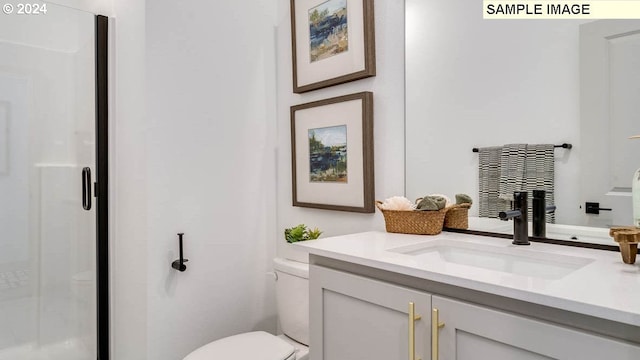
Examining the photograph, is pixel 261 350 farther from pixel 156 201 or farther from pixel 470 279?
pixel 470 279

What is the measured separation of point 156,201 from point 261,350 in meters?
0.75

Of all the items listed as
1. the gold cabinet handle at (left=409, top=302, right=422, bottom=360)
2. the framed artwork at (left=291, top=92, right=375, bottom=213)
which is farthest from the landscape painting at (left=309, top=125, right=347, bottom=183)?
the gold cabinet handle at (left=409, top=302, right=422, bottom=360)

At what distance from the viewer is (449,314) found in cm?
93

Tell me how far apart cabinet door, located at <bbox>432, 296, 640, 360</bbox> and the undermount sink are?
0.20 m

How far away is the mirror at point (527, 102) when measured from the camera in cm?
117

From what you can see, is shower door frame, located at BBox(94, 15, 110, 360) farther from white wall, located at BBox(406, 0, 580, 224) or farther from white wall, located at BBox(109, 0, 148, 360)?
white wall, located at BBox(406, 0, 580, 224)

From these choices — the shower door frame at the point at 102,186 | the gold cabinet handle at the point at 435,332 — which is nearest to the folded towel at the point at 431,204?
the gold cabinet handle at the point at 435,332

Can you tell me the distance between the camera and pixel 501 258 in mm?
1212

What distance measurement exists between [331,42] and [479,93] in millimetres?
693

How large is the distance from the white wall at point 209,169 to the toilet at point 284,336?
28cm

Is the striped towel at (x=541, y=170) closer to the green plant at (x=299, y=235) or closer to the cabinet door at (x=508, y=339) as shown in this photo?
the cabinet door at (x=508, y=339)

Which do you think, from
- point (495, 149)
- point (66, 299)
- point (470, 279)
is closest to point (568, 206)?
point (495, 149)

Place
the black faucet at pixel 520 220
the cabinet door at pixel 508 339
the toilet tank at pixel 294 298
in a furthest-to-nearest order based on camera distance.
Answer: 1. the toilet tank at pixel 294 298
2. the black faucet at pixel 520 220
3. the cabinet door at pixel 508 339

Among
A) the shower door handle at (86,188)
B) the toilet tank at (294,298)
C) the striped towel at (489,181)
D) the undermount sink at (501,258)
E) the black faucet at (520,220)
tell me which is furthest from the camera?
the shower door handle at (86,188)
